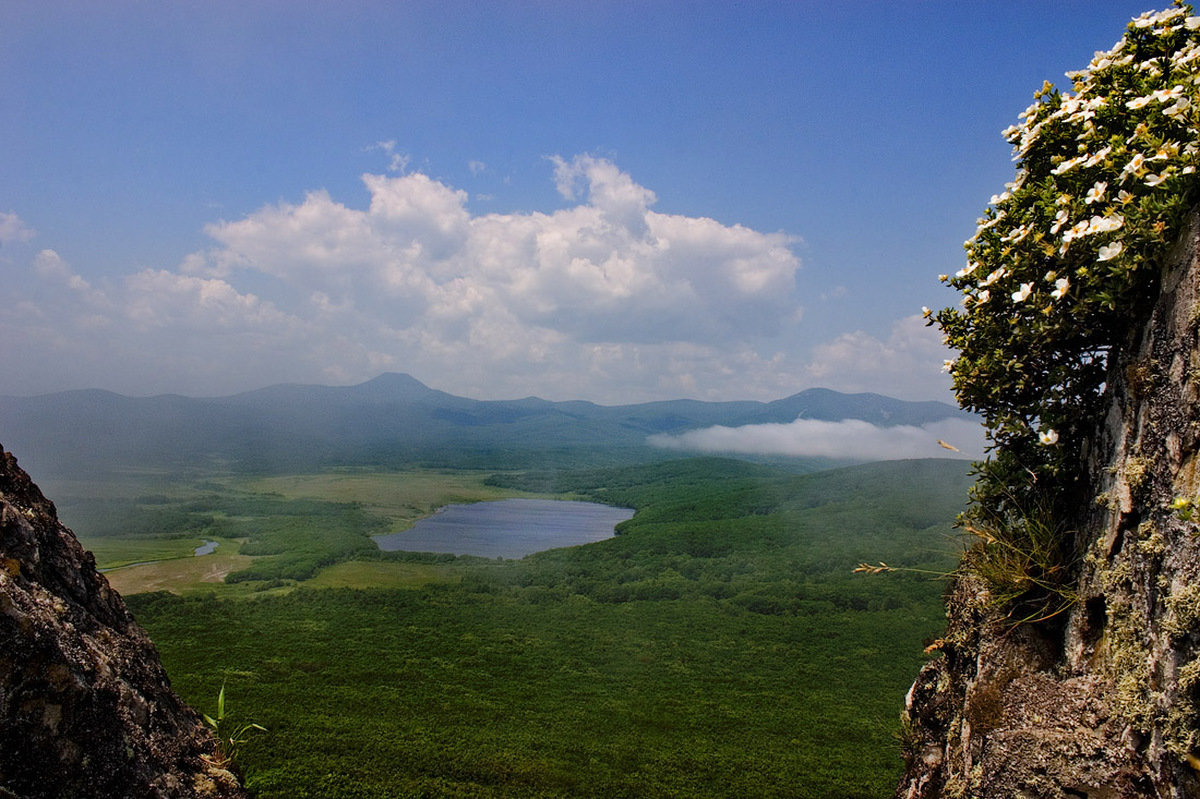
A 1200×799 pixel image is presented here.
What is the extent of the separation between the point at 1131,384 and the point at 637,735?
26476 millimetres

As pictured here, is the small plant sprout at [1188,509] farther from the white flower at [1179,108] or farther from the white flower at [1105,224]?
the white flower at [1179,108]

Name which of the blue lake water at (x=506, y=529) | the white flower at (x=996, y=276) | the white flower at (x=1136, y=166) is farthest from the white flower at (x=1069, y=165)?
the blue lake water at (x=506, y=529)

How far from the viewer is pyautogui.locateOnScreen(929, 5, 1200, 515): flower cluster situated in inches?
119

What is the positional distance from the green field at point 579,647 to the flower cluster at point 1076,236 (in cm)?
142

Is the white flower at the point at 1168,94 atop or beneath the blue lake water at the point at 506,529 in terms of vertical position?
atop

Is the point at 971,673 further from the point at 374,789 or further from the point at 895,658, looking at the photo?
the point at 895,658

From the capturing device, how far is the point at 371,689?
3066 centimetres

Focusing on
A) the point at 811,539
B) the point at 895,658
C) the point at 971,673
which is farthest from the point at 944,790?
the point at 811,539

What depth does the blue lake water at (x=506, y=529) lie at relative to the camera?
82062 mm

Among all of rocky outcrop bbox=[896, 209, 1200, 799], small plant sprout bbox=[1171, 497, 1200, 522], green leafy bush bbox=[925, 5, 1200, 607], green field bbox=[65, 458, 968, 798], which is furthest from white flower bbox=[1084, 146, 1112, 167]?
green field bbox=[65, 458, 968, 798]

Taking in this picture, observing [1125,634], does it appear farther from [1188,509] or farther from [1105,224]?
[1105,224]

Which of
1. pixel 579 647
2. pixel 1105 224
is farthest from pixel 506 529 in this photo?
pixel 1105 224

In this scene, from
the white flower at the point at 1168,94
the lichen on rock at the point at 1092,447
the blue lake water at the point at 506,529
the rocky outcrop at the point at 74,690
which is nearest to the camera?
the rocky outcrop at the point at 74,690

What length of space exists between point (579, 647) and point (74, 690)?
4392cm
